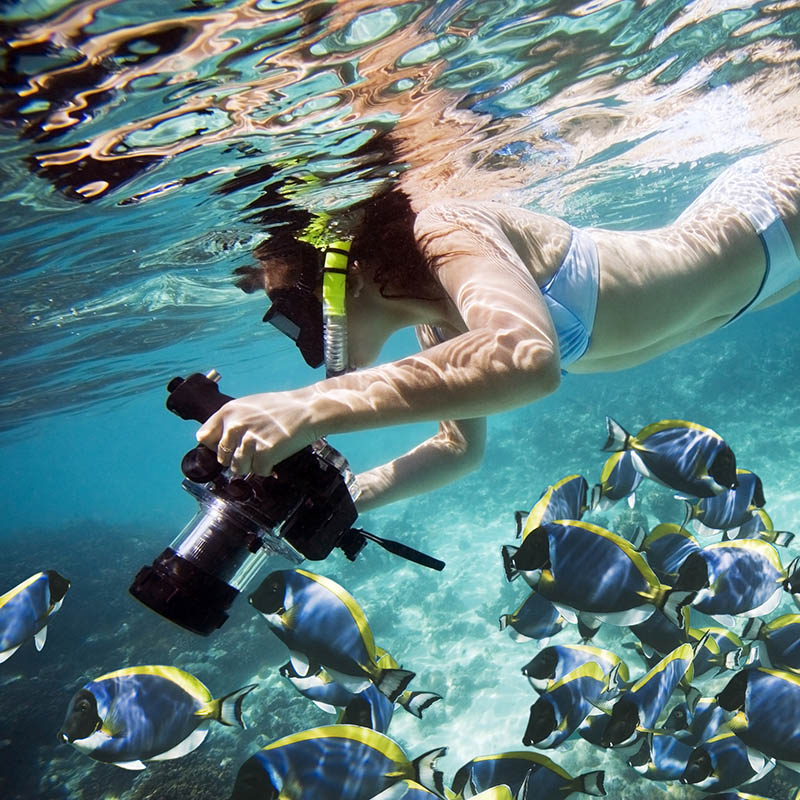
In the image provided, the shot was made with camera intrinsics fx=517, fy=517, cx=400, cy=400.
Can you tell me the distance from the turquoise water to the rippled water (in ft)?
0.10

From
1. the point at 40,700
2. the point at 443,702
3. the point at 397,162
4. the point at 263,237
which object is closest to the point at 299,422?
the point at 397,162

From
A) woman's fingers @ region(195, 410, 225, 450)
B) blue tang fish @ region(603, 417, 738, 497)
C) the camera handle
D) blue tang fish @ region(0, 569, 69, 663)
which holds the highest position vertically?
woman's fingers @ region(195, 410, 225, 450)

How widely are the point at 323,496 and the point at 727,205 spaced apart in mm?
3540

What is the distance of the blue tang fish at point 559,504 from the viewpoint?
3988mm

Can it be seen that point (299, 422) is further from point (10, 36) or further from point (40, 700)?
point (40, 700)

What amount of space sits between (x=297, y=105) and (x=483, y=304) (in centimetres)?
407

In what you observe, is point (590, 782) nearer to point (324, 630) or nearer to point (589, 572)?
point (589, 572)

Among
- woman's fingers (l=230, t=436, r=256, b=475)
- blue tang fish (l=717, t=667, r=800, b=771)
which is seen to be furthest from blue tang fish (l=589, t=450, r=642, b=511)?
woman's fingers (l=230, t=436, r=256, b=475)

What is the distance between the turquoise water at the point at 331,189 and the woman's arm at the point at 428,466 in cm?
323

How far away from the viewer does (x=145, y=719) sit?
12.1ft

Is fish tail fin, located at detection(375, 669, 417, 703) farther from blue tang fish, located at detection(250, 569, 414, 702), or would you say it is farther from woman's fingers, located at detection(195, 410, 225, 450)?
woman's fingers, located at detection(195, 410, 225, 450)

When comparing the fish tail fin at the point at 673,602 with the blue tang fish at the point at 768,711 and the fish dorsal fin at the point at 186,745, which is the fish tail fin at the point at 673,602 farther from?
the fish dorsal fin at the point at 186,745

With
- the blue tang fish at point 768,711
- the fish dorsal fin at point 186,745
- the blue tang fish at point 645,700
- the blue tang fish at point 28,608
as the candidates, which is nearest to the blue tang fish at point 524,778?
the blue tang fish at point 645,700

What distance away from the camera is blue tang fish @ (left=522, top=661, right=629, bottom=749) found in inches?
144
